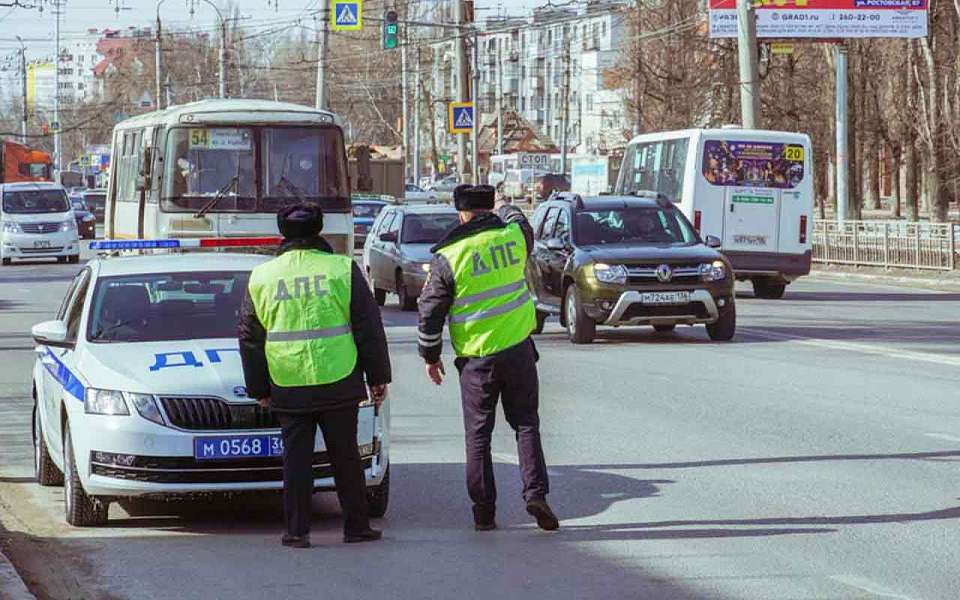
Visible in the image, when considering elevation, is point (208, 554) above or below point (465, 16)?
below

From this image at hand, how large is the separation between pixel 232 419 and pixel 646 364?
10114mm

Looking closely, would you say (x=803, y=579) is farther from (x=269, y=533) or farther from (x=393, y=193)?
(x=393, y=193)

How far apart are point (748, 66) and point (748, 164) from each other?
283 inches

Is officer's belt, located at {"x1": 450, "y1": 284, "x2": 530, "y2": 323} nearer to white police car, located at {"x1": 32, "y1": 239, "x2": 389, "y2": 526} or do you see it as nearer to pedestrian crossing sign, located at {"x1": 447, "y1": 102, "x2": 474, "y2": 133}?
white police car, located at {"x1": 32, "y1": 239, "x2": 389, "y2": 526}

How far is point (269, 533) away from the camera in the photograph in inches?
380

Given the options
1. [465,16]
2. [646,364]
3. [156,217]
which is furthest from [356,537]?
[465,16]

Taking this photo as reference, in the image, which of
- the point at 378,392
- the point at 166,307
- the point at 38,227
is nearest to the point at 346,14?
the point at 38,227

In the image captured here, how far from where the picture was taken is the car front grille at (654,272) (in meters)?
21.3

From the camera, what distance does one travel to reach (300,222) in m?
8.92

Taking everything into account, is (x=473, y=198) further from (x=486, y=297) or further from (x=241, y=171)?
(x=241, y=171)

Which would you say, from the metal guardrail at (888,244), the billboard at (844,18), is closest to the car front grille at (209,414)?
the metal guardrail at (888,244)

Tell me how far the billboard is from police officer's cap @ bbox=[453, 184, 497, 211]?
39.3m

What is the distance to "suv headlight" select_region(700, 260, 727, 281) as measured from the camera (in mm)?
21469

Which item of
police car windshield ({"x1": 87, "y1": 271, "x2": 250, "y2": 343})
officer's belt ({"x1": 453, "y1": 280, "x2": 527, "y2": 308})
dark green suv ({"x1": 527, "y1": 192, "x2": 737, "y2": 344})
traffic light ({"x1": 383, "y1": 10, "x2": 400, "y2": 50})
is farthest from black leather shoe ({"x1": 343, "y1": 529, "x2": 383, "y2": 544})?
traffic light ({"x1": 383, "y1": 10, "x2": 400, "y2": 50})
